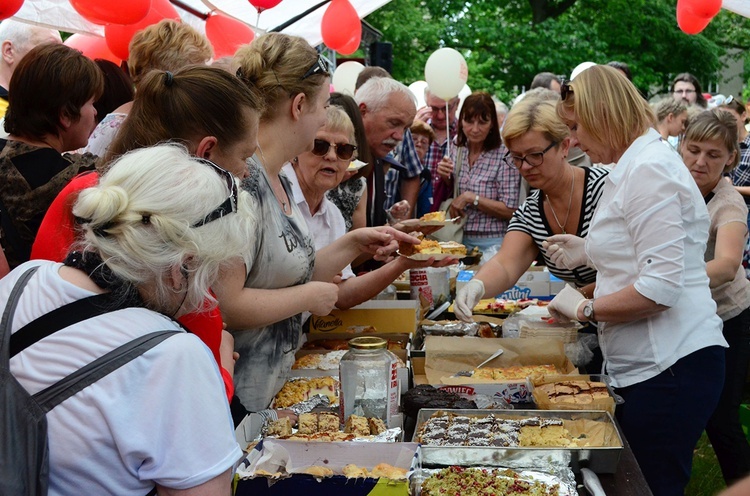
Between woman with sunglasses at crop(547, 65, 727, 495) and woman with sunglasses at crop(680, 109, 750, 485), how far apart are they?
Answer: 1111mm

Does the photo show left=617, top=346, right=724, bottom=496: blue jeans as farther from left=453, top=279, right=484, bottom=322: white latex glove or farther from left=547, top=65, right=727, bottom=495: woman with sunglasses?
left=453, top=279, right=484, bottom=322: white latex glove

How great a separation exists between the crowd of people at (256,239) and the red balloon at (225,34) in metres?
2.11

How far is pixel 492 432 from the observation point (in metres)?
2.16

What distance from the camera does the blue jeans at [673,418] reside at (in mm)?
2539

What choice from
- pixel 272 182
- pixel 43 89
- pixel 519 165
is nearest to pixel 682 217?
pixel 519 165

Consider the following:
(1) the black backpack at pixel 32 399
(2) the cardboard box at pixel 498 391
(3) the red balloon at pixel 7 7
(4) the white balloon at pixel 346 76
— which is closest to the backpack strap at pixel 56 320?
(1) the black backpack at pixel 32 399

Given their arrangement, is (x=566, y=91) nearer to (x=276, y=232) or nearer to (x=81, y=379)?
(x=276, y=232)

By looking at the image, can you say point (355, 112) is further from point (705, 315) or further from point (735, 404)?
point (735, 404)

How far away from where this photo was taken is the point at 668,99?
288 inches

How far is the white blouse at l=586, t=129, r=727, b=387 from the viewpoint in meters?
2.46

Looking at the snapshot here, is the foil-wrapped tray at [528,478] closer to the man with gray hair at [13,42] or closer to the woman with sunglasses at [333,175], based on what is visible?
the woman with sunglasses at [333,175]

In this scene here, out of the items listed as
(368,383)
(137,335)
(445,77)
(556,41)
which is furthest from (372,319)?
(556,41)

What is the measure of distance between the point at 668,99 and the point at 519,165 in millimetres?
4519

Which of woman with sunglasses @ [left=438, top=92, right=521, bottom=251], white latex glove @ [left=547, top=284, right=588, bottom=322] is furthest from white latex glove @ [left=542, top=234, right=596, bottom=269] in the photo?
woman with sunglasses @ [left=438, top=92, right=521, bottom=251]
